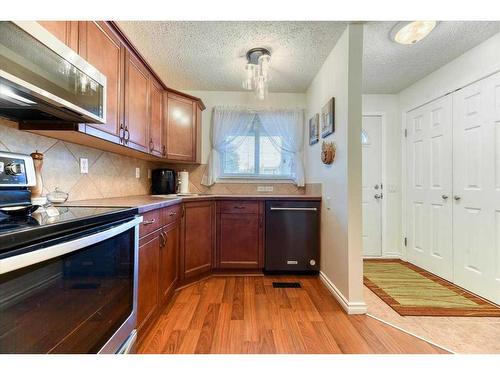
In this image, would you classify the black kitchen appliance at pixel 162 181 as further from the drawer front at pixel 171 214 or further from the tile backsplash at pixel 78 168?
the drawer front at pixel 171 214

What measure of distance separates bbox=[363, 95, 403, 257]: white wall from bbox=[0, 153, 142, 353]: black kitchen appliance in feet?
10.9

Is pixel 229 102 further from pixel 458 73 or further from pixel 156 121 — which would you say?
pixel 458 73

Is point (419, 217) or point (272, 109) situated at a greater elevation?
point (272, 109)

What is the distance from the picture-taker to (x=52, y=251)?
734mm

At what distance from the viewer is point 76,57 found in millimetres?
1128

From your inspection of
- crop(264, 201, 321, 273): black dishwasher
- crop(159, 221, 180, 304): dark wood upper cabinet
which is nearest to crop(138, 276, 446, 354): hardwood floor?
crop(159, 221, 180, 304): dark wood upper cabinet

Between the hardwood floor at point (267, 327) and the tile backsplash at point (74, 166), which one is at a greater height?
the tile backsplash at point (74, 166)

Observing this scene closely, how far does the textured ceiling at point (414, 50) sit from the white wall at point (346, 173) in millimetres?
294

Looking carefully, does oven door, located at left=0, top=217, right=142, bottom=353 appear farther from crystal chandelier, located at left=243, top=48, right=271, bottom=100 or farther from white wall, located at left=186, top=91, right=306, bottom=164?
white wall, located at left=186, top=91, right=306, bottom=164

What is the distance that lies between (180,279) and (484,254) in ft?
9.35

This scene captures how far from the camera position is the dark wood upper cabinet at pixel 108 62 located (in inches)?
55.5

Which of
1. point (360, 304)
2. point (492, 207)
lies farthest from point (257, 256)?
point (492, 207)

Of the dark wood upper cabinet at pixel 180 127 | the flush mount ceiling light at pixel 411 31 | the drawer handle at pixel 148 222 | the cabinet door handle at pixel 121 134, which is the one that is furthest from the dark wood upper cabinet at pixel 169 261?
the flush mount ceiling light at pixel 411 31
